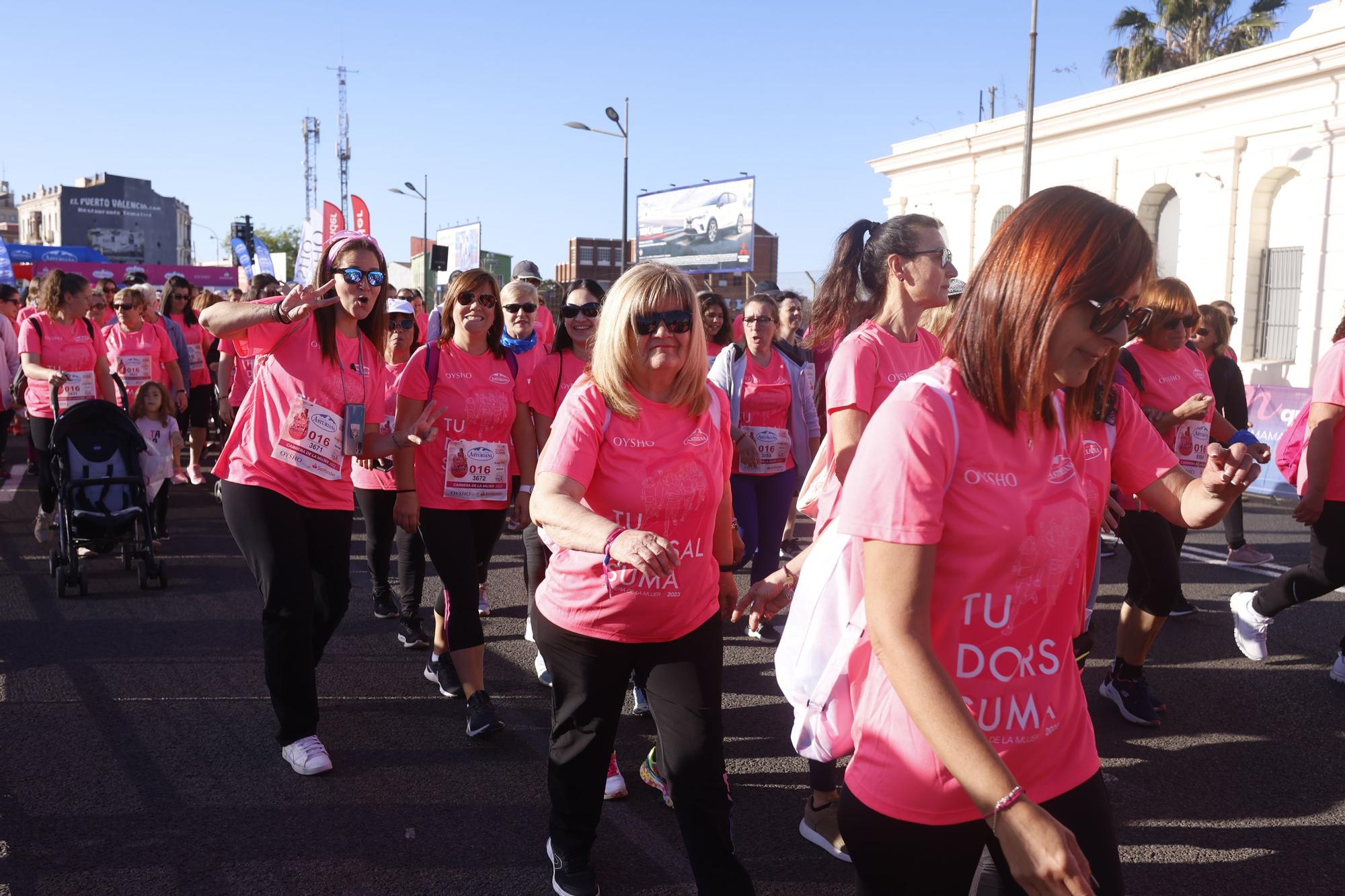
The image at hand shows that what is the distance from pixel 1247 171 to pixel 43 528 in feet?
70.6

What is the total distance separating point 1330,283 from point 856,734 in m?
21.4

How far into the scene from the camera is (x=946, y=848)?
1.81m

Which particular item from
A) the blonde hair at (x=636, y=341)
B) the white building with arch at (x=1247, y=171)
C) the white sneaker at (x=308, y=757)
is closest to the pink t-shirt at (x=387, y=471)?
the white sneaker at (x=308, y=757)

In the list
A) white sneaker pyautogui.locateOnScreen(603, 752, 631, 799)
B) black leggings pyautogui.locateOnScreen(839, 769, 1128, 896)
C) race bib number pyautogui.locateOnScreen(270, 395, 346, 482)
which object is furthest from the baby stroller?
black leggings pyautogui.locateOnScreen(839, 769, 1128, 896)

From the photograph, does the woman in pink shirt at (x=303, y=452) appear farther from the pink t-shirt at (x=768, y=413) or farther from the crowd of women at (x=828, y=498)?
the pink t-shirt at (x=768, y=413)

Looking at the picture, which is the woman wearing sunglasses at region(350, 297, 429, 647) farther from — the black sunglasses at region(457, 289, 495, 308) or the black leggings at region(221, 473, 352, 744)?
the black leggings at region(221, 473, 352, 744)

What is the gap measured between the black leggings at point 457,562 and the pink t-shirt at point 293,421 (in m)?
0.47

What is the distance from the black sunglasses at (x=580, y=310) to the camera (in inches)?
219

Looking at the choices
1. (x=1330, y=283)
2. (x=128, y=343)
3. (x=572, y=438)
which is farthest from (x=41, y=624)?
(x=1330, y=283)

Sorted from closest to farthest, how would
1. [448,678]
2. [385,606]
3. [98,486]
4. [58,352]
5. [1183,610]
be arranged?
[448,678], [385,606], [1183,610], [98,486], [58,352]

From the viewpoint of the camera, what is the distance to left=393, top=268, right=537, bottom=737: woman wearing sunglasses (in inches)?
185

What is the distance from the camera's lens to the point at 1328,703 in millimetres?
5355

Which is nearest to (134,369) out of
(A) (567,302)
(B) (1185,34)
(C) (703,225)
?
(A) (567,302)

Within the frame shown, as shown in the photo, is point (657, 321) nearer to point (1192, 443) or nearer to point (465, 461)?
point (465, 461)
